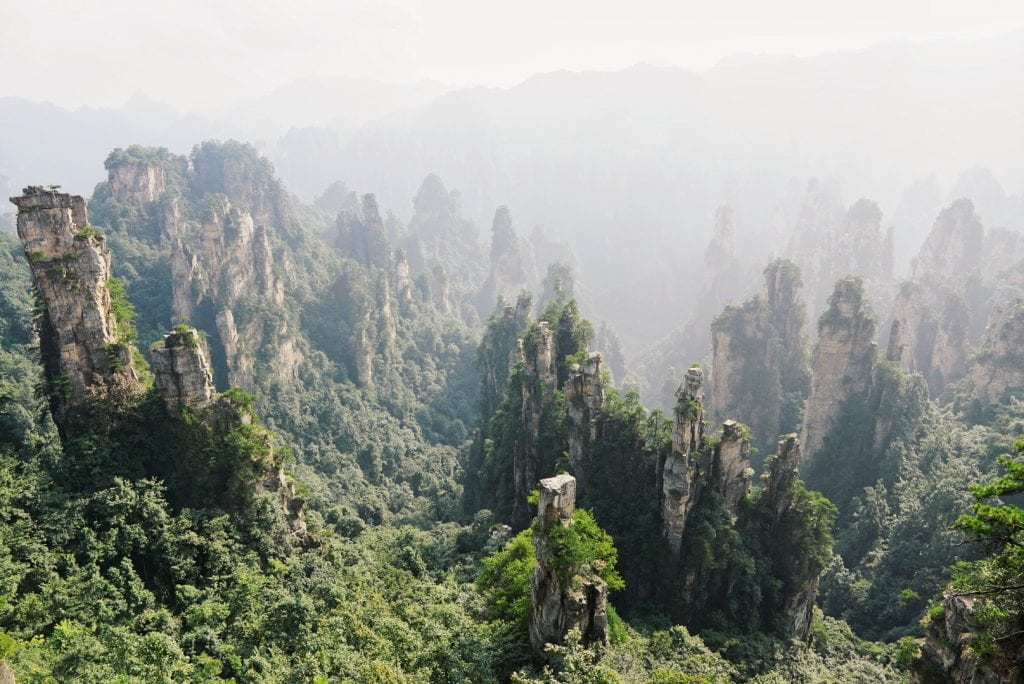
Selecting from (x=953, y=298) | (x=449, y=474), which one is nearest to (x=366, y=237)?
(x=449, y=474)

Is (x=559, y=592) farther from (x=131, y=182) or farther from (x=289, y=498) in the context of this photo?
(x=131, y=182)

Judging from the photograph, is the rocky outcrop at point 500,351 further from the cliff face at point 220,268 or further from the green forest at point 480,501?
the cliff face at point 220,268

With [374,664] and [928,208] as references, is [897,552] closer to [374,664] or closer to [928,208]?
[374,664]

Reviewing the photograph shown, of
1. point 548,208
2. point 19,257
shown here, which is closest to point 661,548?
point 19,257

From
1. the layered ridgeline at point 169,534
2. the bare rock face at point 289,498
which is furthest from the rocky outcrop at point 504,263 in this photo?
the bare rock face at point 289,498

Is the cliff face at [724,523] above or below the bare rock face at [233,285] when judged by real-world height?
below

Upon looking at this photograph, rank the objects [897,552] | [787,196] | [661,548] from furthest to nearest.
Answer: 1. [787,196]
2. [897,552]
3. [661,548]

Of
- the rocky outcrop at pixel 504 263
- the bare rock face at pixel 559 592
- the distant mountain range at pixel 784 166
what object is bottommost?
the bare rock face at pixel 559 592

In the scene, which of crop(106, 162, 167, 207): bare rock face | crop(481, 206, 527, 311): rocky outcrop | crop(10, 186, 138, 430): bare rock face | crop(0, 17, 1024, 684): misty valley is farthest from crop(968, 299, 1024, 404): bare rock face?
crop(106, 162, 167, 207): bare rock face
